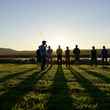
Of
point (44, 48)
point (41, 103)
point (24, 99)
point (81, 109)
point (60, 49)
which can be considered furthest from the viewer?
point (60, 49)

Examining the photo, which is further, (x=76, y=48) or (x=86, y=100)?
(x=76, y=48)

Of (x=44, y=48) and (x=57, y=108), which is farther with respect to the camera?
(x=44, y=48)

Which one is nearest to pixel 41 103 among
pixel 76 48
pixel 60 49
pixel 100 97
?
pixel 100 97

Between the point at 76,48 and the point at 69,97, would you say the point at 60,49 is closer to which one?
the point at 76,48

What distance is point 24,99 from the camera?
10.1 metres

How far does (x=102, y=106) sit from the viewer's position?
8969 mm

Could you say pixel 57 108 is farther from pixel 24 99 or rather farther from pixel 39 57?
pixel 39 57

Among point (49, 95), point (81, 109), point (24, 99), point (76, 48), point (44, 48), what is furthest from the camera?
point (76, 48)

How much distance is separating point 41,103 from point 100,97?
→ 2271mm

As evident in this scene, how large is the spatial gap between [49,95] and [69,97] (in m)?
0.75

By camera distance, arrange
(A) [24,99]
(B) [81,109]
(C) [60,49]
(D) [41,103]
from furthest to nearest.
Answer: (C) [60,49], (A) [24,99], (D) [41,103], (B) [81,109]

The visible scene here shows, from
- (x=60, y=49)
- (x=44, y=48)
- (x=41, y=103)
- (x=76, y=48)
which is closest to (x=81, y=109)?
(x=41, y=103)

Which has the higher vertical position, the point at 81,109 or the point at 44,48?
the point at 44,48

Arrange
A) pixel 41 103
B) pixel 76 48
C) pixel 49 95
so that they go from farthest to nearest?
pixel 76 48
pixel 49 95
pixel 41 103
